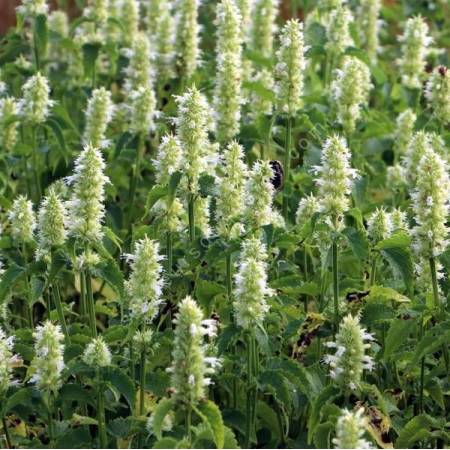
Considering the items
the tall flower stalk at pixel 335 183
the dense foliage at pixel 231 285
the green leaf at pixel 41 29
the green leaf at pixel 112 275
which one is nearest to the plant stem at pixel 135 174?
the dense foliage at pixel 231 285

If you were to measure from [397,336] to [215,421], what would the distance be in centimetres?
101

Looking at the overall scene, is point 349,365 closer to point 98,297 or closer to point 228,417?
point 228,417

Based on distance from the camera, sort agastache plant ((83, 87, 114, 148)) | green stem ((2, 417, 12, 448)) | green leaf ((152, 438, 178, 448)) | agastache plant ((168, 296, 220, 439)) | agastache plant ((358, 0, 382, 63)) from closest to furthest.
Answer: agastache plant ((168, 296, 220, 439)), green leaf ((152, 438, 178, 448)), green stem ((2, 417, 12, 448)), agastache plant ((83, 87, 114, 148)), agastache plant ((358, 0, 382, 63))

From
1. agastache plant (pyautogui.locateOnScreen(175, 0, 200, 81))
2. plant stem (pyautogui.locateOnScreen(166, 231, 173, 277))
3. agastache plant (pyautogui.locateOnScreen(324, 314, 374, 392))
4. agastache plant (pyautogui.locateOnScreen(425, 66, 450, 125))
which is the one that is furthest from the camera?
agastache plant (pyautogui.locateOnScreen(175, 0, 200, 81))

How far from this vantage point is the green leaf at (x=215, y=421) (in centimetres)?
379

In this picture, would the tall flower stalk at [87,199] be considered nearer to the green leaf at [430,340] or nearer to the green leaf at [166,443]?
the green leaf at [166,443]

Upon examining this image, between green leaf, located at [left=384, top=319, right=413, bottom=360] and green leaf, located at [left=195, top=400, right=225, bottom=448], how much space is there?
38.0 inches

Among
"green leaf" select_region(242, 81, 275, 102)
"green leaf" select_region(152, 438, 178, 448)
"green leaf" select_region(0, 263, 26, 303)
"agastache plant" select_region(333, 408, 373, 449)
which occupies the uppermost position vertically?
"green leaf" select_region(242, 81, 275, 102)

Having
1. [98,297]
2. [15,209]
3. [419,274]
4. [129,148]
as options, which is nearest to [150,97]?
[129,148]

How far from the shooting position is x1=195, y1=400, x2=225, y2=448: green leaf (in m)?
3.79

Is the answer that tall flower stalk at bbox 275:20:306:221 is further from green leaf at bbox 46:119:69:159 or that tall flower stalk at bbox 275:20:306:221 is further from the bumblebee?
green leaf at bbox 46:119:69:159

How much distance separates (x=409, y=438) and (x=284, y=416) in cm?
55

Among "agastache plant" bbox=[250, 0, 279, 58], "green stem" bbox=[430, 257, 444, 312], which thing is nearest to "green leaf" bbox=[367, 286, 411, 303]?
"green stem" bbox=[430, 257, 444, 312]

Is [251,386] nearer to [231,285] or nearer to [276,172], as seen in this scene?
[231,285]
